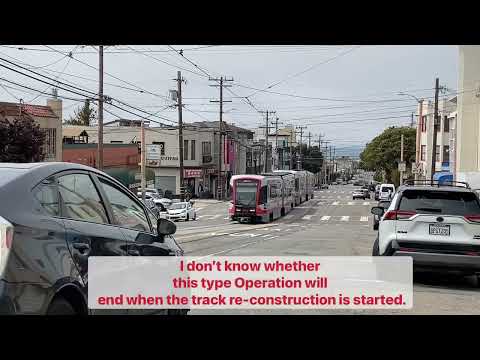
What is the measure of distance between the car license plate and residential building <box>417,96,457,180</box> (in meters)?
47.3

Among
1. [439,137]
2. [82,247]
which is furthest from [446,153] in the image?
[82,247]

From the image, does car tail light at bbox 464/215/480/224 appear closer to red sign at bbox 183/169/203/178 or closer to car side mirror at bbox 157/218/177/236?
car side mirror at bbox 157/218/177/236

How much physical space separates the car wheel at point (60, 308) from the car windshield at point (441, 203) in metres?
7.19

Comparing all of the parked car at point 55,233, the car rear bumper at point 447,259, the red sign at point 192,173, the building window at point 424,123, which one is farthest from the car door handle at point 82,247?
the building window at point 424,123

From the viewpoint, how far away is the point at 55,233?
4.25m

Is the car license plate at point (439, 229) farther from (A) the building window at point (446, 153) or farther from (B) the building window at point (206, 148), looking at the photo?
(B) the building window at point (206, 148)

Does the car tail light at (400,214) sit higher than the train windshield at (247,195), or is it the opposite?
the car tail light at (400,214)

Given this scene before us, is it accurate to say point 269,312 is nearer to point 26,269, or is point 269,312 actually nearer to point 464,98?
point 26,269

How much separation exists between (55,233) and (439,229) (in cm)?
742

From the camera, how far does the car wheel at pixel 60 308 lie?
4.06 metres

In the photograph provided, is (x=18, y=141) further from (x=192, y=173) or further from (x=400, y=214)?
(x=192, y=173)
